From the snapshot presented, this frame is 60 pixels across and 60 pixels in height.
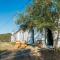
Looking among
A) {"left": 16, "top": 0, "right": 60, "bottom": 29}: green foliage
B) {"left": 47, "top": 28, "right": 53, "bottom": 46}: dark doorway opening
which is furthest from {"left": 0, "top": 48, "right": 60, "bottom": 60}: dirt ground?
{"left": 47, "top": 28, "right": 53, "bottom": 46}: dark doorway opening

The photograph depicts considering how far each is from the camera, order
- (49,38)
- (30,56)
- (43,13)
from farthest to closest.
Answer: (49,38) → (43,13) → (30,56)

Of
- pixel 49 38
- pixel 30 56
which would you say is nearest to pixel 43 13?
pixel 30 56

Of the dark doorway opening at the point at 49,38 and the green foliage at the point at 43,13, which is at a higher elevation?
the green foliage at the point at 43,13

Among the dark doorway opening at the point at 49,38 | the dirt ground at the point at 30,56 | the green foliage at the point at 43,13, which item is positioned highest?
the green foliage at the point at 43,13

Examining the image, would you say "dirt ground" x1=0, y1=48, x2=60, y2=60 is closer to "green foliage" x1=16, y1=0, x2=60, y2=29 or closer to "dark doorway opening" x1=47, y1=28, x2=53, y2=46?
"green foliage" x1=16, y1=0, x2=60, y2=29

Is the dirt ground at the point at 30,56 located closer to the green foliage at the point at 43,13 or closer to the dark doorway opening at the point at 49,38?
the green foliage at the point at 43,13

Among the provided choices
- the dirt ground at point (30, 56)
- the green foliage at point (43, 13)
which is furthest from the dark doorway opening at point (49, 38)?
the green foliage at point (43, 13)

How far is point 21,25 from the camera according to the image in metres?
24.3

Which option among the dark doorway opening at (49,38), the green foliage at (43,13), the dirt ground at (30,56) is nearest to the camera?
the dirt ground at (30,56)

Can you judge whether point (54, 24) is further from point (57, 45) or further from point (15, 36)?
point (15, 36)

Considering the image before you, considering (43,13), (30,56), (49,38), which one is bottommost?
(30,56)

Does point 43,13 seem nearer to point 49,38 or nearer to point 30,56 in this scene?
point 30,56

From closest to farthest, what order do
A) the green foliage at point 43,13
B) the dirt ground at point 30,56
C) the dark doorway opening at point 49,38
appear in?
the dirt ground at point 30,56 → the green foliage at point 43,13 → the dark doorway opening at point 49,38

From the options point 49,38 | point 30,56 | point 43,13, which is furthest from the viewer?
point 49,38
